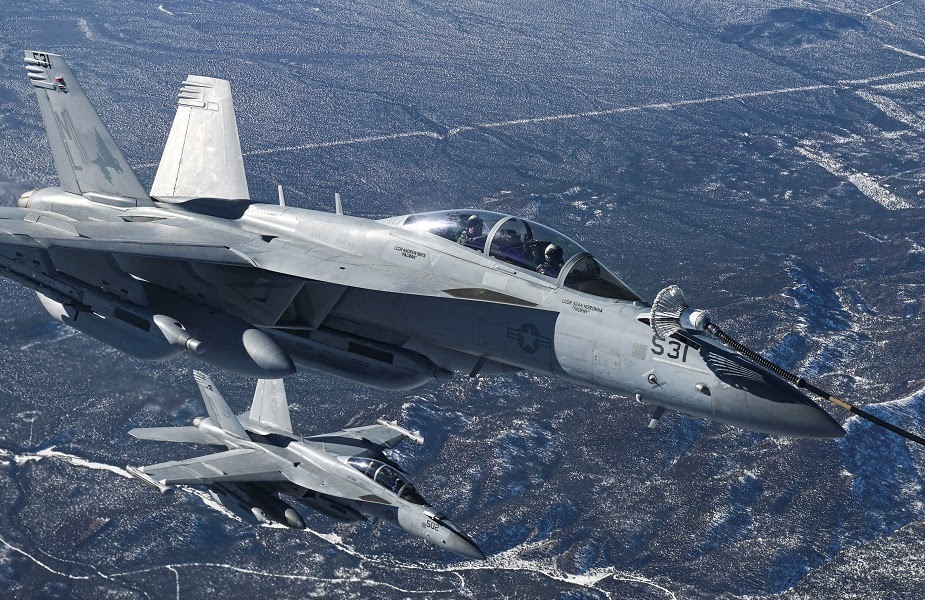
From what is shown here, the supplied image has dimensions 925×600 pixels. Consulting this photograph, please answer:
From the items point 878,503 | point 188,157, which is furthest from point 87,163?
point 878,503

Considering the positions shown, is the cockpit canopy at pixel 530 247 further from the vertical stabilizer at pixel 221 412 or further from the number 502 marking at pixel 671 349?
the vertical stabilizer at pixel 221 412

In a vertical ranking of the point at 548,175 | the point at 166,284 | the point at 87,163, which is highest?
the point at 87,163

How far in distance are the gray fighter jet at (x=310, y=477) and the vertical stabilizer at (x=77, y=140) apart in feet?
32.5

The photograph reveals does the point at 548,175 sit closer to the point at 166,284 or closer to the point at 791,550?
the point at 791,550

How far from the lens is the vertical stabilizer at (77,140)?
2361cm

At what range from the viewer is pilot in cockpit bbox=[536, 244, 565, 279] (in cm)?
1756

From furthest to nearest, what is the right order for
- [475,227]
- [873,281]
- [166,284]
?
[873,281], [166,284], [475,227]

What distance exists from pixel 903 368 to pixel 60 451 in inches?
4770

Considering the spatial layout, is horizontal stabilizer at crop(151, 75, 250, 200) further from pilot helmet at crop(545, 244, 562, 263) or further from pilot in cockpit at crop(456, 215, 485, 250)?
pilot helmet at crop(545, 244, 562, 263)

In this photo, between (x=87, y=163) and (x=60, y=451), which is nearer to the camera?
(x=87, y=163)

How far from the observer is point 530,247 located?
707 inches

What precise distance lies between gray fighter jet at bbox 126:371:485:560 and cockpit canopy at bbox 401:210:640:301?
1237 centimetres

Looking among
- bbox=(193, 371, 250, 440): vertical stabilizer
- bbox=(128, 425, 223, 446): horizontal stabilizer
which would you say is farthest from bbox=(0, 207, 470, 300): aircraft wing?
bbox=(193, 371, 250, 440): vertical stabilizer

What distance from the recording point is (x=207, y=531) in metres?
120
